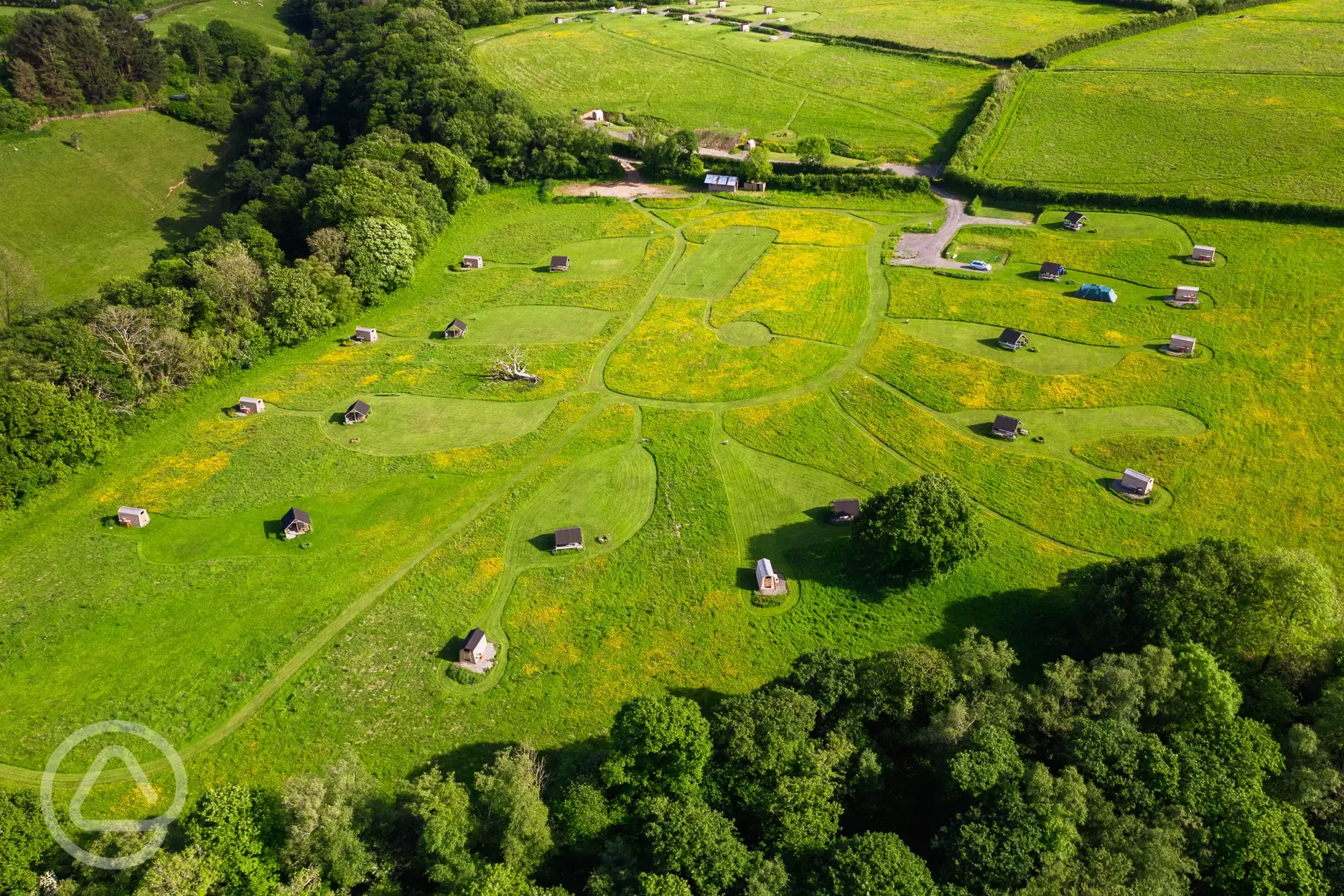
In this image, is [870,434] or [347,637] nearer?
[347,637]

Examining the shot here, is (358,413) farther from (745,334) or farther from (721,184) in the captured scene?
(721,184)

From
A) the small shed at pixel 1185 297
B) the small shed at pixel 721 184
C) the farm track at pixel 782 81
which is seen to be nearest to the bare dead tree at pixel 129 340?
the small shed at pixel 721 184

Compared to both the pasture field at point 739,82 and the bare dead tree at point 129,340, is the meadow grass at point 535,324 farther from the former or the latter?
the pasture field at point 739,82

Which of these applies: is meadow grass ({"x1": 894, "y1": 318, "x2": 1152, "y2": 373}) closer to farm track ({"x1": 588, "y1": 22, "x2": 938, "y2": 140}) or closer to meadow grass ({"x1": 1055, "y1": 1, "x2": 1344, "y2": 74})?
farm track ({"x1": 588, "y1": 22, "x2": 938, "y2": 140})

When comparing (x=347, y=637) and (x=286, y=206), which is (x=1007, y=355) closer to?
(x=347, y=637)

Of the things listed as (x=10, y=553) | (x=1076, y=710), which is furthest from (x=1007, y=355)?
(x=10, y=553)

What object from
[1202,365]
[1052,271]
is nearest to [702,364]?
[1052,271]
